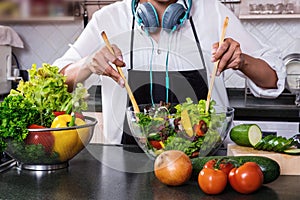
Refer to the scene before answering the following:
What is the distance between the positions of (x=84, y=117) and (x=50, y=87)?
0.11 m

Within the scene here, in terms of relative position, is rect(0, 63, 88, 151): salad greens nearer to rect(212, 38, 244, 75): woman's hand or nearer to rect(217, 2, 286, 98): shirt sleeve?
rect(212, 38, 244, 75): woman's hand

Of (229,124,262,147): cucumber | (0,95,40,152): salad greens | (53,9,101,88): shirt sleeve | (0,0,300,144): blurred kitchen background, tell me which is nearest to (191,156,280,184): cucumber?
Result: (229,124,262,147): cucumber

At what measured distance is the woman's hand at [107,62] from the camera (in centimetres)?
109

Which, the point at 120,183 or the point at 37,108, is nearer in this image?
the point at 120,183

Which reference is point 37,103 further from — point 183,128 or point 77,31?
point 77,31

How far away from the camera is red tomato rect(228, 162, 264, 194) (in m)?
0.88

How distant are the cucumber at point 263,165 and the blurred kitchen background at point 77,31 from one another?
1.10 meters

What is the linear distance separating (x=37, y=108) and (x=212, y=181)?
441mm

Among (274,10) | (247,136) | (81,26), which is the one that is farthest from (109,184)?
(81,26)

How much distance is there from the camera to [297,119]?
2.02m

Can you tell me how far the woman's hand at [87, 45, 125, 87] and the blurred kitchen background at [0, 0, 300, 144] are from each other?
915 mm

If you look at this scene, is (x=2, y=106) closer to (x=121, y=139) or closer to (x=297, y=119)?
(x=121, y=139)

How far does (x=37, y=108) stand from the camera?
42.4 inches

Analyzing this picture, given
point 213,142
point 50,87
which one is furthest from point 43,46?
point 213,142
